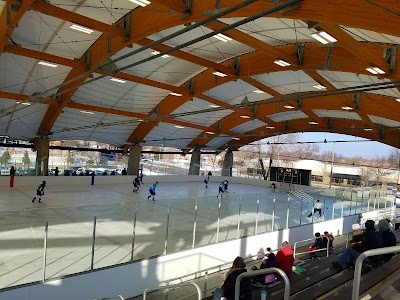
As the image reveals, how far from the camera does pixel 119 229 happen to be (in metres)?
9.64

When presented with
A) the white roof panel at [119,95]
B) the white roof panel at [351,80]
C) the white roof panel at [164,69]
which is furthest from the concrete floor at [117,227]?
the white roof panel at [119,95]

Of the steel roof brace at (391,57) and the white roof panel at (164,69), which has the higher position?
the white roof panel at (164,69)

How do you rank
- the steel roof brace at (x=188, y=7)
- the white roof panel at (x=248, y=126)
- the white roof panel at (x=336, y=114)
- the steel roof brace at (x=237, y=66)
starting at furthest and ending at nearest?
the white roof panel at (x=248, y=126), the white roof panel at (x=336, y=114), the steel roof brace at (x=237, y=66), the steel roof brace at (x=188, y=7)

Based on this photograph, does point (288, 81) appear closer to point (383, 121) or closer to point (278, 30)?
point (278, 30)

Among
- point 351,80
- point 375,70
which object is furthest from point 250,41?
point 351,80

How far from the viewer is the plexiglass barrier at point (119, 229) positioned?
309 inches

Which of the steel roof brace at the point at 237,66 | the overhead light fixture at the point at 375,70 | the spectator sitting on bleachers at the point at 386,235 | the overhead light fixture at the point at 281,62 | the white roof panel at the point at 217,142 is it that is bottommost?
the spectator sitting on bleachers at the point at 386,235

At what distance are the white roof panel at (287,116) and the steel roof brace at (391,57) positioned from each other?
18.2 meters

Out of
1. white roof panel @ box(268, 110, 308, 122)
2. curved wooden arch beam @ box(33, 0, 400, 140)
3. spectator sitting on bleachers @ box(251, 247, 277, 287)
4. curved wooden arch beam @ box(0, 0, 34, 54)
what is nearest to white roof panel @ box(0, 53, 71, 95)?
curved wooden arch beam @ box(33, 0, 400, 140)

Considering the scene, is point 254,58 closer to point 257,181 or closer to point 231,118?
point 231,118

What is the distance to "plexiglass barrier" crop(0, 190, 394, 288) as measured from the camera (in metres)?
7.84

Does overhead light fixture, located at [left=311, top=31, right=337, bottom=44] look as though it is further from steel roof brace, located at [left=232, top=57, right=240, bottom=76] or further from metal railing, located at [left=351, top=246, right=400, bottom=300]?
metal railing, located at [left=351, top=246, right=400, bottom=300]

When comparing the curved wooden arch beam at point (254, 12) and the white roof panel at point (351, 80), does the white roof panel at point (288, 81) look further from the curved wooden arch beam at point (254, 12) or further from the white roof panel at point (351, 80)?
the curved wooden arch beam at point (254, 12)

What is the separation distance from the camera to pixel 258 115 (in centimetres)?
2958
